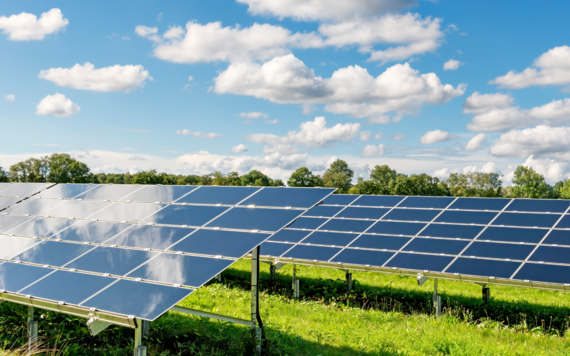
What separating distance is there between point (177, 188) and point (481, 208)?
1479 cm

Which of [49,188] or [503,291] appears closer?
[503,291]

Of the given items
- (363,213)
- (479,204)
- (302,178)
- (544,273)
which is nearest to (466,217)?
(479,204)

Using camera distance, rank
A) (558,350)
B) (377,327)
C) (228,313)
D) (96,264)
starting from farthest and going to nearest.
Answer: (228,313), (377,327), (558,350), (96,264)

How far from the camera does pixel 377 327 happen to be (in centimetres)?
1423

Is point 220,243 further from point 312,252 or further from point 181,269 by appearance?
point 312,252

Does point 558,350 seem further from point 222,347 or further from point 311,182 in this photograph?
point 311,182

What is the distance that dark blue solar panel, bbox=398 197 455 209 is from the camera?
2172 centimetres

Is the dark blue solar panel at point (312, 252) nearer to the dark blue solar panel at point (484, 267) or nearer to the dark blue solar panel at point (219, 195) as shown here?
the dark blue solar panel at point (484, 267)

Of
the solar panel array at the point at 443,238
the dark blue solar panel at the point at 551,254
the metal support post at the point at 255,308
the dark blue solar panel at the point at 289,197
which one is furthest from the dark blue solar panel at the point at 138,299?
the dark blue solar panel at the point at 551,254

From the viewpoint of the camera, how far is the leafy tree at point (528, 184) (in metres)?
106

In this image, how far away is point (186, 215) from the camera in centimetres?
1272

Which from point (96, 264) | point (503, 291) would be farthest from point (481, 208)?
point (96, 264)

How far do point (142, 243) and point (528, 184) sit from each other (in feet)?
385

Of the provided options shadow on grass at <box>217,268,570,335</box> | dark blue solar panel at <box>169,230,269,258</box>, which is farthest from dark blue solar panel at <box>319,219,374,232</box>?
dark blue solar panel at <box>169,230,269,258</box>
